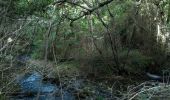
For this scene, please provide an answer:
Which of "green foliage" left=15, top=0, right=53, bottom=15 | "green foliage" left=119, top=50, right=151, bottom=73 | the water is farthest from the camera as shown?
"green foliage" left=119, top=50, right=151, bottom=73

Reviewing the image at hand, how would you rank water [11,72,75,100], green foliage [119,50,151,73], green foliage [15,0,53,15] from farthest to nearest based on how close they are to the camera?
1. green foliage [119,50,151,73]
2. green foliage [15,0,53,15]
3. water [11,72,75,100]

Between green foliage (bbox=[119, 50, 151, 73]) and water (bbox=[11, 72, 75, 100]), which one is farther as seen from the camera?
green foliage (bbox=[119, 50, 151, 73])

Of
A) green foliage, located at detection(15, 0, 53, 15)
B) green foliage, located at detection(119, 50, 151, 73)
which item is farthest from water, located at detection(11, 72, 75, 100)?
green foliage, located at detection(119, 50, 151, 73)

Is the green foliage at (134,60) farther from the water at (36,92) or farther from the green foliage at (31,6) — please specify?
the green foliage at (31,6)

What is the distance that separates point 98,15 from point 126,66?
8.44 ft

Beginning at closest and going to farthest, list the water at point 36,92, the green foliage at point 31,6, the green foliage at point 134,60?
the water at point 36,92 < the green foliage at point 31,6 < the green foliage at point 134,60

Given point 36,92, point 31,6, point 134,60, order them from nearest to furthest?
point 31,6 < point 36,92 < point 134,60

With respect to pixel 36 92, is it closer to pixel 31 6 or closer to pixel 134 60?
pixel 31 6

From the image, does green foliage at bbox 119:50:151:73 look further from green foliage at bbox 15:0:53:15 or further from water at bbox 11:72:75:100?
green foliage at bbox 15:0:53:15

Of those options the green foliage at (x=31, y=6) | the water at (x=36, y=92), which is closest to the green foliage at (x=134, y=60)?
the water at (x=36, y=92)

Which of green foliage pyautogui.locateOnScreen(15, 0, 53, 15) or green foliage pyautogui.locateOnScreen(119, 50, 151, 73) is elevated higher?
green foliage pyautogui.locateOnScreen(15, 0, 53, 15)

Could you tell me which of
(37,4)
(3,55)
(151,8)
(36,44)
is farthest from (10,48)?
(151,8)

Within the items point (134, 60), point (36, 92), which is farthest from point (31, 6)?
point (134, 60)

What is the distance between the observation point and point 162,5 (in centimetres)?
1574
